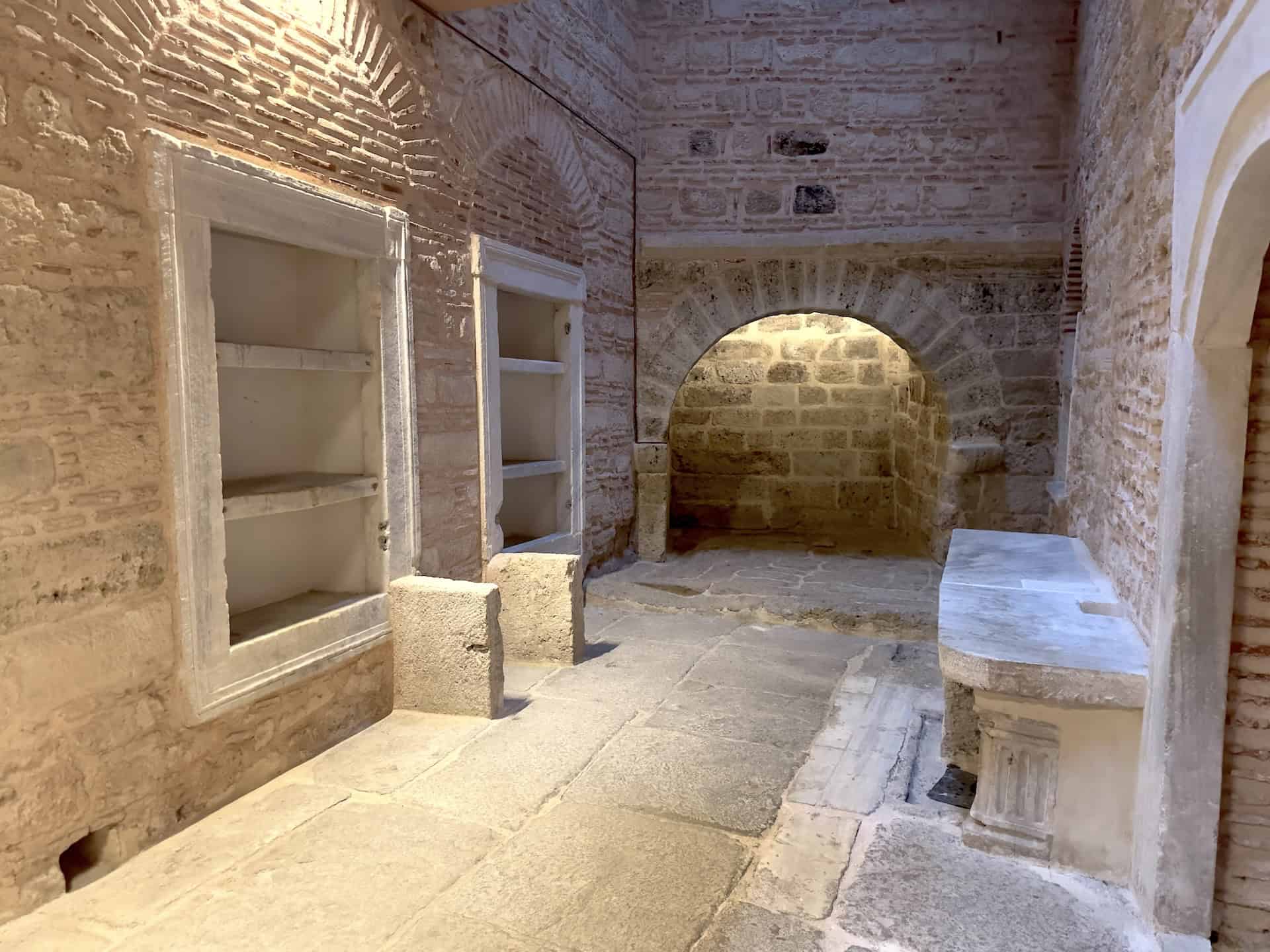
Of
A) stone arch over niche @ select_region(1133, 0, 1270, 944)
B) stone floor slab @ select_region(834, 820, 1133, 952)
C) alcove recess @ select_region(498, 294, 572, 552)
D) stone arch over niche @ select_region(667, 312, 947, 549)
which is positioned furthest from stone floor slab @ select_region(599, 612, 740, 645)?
stone arch over niche @ select_region(667, 312, 947, 549)

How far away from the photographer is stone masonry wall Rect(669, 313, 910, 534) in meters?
8.38

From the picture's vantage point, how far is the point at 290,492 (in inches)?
126

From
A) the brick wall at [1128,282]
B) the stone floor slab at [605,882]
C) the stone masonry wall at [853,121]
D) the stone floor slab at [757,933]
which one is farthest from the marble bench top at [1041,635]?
the stone masonry wall at [853,121]

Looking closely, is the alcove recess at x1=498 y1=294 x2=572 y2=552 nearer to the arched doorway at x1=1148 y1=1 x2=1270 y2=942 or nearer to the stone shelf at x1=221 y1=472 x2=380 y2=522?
the stone shelf at x1=221 y1=472 x2=380 y2=522

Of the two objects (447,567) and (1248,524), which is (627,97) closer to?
(447,567)

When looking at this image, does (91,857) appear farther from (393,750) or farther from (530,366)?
(530,366)

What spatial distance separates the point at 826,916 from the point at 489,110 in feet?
13.2

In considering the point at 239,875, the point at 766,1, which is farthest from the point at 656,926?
the point at 766,1

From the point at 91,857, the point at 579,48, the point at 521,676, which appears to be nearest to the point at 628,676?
the point at 521,676

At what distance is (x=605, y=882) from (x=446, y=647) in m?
1.45

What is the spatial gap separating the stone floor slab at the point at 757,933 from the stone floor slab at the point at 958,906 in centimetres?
12

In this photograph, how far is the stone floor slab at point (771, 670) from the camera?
411cm

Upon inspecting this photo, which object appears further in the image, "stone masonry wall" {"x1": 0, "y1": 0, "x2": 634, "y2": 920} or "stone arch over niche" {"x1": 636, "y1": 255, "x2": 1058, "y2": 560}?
"stone arch over niche" {"x1": 636, "y1": 255, "x2": 1058, "y2": 560}

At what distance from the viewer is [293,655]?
3.18 metres
